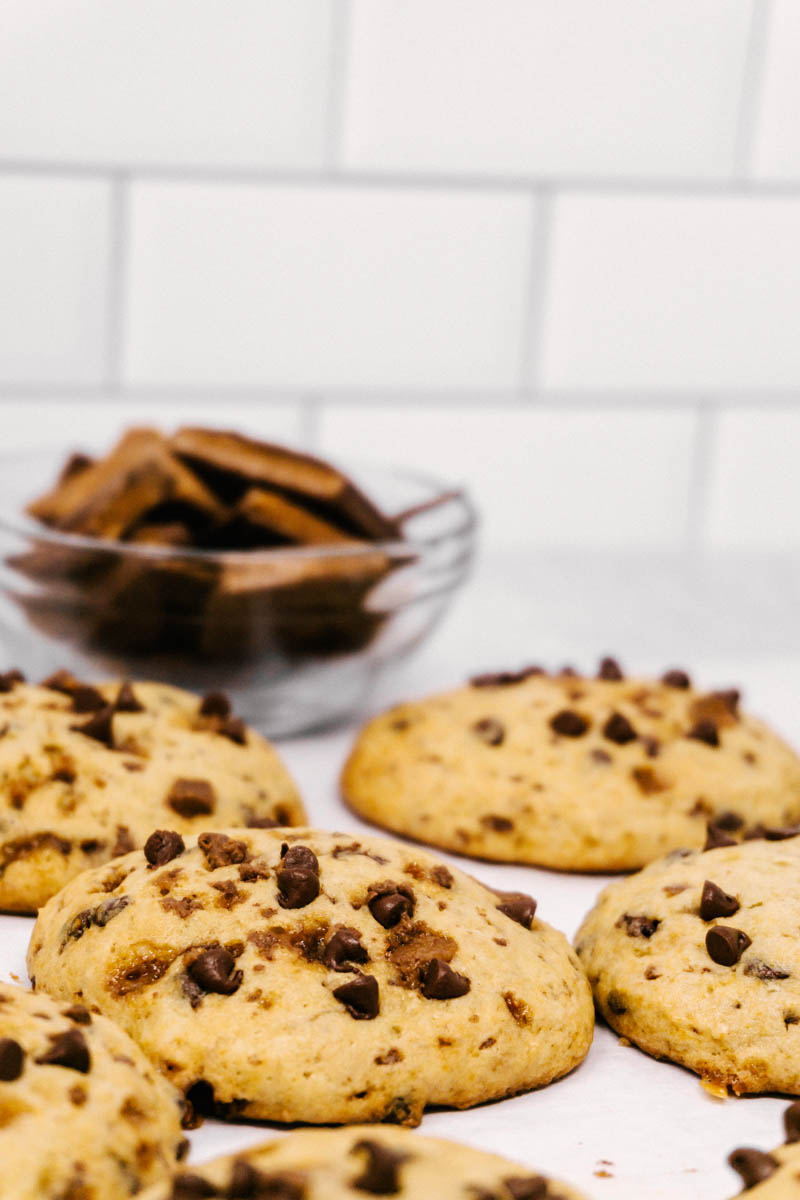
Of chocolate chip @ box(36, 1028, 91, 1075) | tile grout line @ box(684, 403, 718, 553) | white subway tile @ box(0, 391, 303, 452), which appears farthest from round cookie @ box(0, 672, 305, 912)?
tile grout line @ box(684, 403, 718, 553)

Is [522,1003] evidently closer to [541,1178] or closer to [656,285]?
[541,1178]

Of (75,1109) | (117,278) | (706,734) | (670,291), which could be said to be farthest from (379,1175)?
(670,291)

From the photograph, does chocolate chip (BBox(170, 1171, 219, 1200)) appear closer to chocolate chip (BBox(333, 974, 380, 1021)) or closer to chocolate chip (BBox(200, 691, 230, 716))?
chocolate chip (BBox(333, 974, 380, 1021))

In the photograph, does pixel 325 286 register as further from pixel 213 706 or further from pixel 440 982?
pixel 440 982

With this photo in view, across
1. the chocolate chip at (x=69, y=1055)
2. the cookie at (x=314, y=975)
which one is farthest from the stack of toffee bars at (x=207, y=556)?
the chocolate chip at (x=69, y=1055)

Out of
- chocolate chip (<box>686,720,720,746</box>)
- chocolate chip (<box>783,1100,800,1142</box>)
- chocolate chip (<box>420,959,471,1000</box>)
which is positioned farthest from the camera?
chocolate chip (<box>686,720,720,746</box>)

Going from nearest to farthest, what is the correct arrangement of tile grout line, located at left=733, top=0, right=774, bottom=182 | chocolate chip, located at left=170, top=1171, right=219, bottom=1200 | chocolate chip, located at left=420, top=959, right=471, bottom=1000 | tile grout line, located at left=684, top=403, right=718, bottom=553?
1. chocolate chip, located at left=170, top=1171, right=219, bottom=1200
2. chocolate chip, located at left=420, top=959, right=471, bottom=1000
3. tile grout line, located at left=733, top=0, right=774, bottom=182
4. tile grout line, located at left=684, top=403, right=718, bottom=553

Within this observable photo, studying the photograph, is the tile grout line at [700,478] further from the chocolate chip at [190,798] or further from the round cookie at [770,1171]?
the round cookie at [770,1171]
